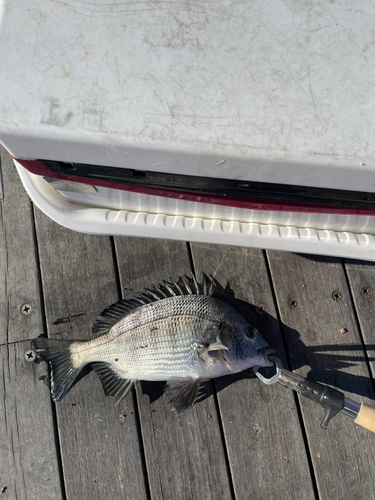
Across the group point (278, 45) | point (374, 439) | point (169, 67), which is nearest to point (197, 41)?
point (169, 67)

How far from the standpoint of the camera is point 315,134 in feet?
3.10

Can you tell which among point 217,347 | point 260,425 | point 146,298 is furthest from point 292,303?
point 146,298

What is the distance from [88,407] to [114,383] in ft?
0.69

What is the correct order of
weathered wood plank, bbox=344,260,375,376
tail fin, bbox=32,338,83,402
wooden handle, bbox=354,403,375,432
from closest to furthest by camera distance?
wooden handle, bbox=354,403,375,432 < tail fin, bbox=32,338,83,402 < weathered wood plank, bbox=344,260,375,376

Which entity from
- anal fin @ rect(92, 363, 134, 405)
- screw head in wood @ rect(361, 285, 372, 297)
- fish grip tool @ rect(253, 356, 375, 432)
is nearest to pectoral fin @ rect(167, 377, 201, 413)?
anal fin @ rect(92, 363, 134, 405)

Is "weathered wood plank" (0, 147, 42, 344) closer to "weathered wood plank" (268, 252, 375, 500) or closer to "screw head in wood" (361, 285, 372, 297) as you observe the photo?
"weathered wood plank" (268, 252, 375, 500)

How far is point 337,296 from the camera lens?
6.30 feet

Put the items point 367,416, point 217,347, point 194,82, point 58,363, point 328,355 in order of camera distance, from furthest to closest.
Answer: point 328,355, point 58,363, point 217,347, point 367,416, point 194,82

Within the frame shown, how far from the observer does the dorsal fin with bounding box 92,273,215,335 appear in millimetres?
1837

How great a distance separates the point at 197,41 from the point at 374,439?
1973 mm

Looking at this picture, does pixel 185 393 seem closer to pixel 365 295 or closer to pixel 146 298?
pixel 146 298

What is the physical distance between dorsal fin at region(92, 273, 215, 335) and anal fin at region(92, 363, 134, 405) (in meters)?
0.20

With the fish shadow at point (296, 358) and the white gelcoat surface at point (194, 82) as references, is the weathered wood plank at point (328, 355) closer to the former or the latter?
the fish shadow at point (296, 358)

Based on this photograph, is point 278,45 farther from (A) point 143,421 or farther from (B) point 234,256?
(A) point 143,421
